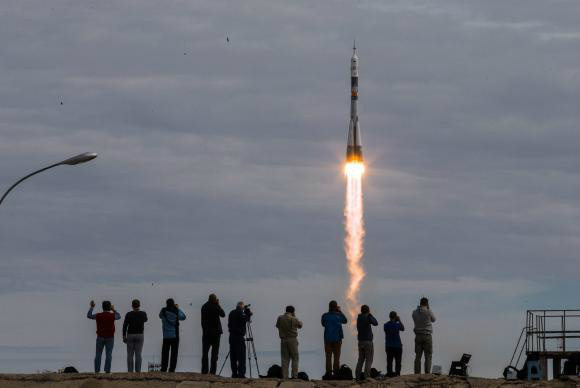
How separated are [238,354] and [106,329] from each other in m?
3.77

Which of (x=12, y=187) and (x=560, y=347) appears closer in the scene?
(x=12, y=187)

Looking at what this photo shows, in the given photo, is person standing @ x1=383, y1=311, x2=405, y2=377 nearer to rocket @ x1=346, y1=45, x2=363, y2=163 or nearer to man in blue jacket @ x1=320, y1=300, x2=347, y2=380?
man in blue jacket @ x1=320, y1=300, x2=347, y2=380

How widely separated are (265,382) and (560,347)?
16233 millimetres

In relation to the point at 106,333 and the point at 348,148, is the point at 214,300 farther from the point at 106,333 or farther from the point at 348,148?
the point at 348,148

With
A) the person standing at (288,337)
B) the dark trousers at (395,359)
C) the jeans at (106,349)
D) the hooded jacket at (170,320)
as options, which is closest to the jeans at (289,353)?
the person standing at (288,337)

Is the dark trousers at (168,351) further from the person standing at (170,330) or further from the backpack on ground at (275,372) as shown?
the backpack on ground at (275,372)

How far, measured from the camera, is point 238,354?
1459 inches

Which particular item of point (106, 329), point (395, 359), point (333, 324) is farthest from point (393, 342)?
point (106, 329)

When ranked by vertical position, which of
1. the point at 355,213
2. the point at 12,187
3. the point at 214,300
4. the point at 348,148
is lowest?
the point at 214,300

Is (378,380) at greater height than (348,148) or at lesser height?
lesser

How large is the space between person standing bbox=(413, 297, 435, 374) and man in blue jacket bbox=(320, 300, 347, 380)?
230 centimetres

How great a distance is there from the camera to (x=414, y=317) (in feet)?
125

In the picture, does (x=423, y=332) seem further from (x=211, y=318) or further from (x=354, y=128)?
(x=354, y=128)

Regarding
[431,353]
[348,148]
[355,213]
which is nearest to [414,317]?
[431,353]
